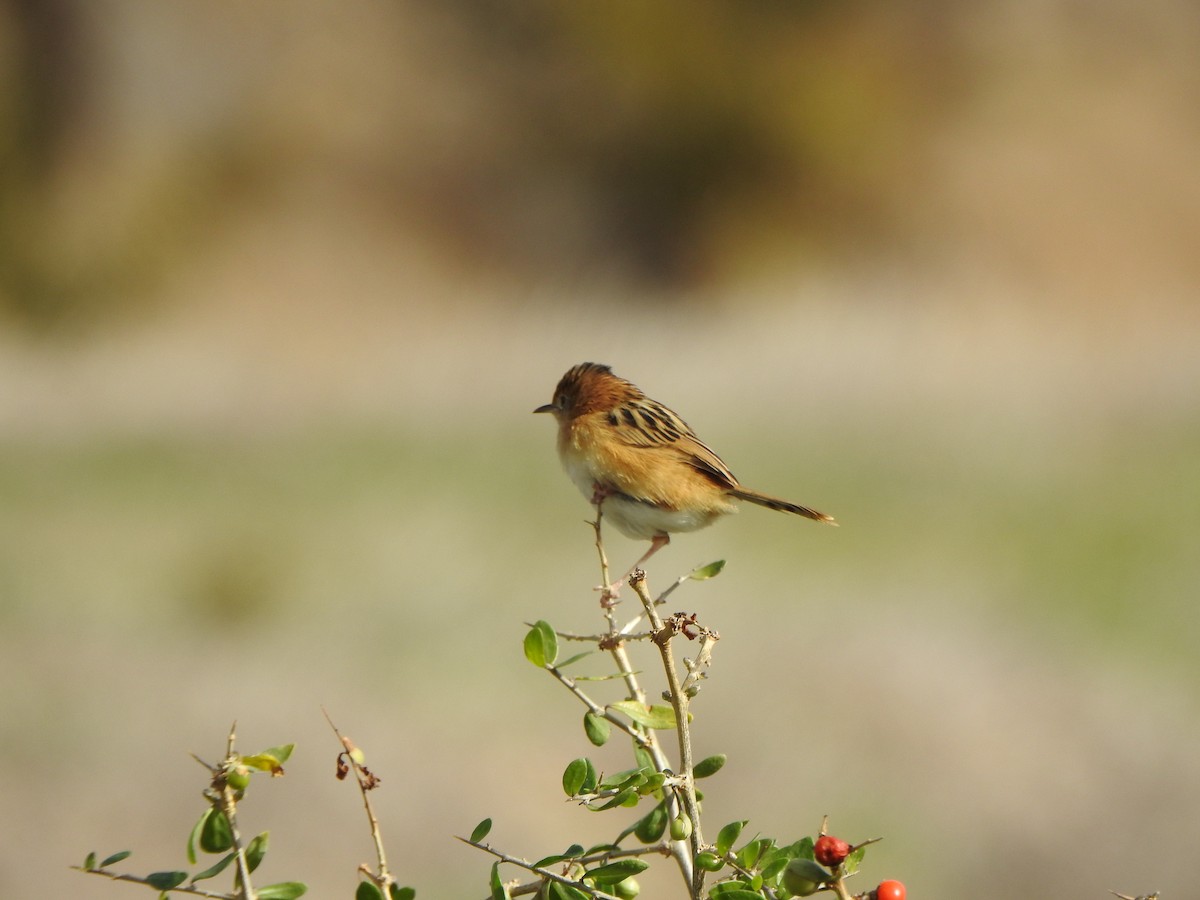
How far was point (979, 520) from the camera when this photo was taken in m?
13.0

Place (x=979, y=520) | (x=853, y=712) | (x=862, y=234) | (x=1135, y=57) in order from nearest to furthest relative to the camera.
→ (x=853, y=712) < (x=979, y=520) < (x=862, y=234) < (x=1135, y=57)

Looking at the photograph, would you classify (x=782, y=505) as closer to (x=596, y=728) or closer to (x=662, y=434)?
(x=662, y=434)

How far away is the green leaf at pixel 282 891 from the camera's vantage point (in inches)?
77.2

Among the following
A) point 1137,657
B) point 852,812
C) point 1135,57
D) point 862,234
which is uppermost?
point 1135,57

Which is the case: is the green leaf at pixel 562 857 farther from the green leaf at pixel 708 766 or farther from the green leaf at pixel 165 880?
the green leaf at pixel 165 880

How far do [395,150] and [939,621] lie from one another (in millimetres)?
15512

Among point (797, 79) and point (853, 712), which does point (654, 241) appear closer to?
point (797, 79)

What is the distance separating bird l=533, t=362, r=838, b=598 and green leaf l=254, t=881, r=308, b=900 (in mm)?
2010

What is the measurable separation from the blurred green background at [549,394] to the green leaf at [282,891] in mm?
5188

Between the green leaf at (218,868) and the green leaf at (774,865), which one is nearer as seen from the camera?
the green leaf at (218,868)

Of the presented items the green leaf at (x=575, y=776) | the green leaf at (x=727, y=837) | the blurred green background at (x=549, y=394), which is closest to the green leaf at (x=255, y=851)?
the green leaf at (x=575, y=776)

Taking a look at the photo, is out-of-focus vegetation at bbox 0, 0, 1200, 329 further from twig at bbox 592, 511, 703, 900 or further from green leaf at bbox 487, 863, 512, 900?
green leaf at bbox 487, 863, 512, 900

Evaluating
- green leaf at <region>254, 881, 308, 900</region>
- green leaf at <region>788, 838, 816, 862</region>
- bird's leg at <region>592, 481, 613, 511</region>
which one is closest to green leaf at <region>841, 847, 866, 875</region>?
green leaf at <region>788, 838, 816, 862</region>

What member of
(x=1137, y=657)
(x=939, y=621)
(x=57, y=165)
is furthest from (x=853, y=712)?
(x=57, y=165)
